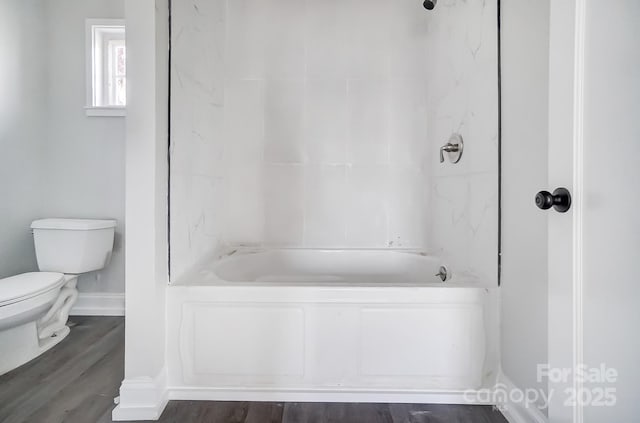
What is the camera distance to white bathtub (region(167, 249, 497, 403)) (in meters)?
1.38

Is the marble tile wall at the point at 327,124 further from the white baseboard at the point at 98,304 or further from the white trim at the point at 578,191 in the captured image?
the white trim at the point at 578,191

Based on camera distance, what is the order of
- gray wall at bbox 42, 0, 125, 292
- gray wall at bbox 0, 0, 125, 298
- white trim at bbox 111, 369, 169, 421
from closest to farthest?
white trim at bbox 111, 369, 169, 421 → gray wall at bbox 0, 0, 125, 298 → gray wall at bbox 42, 0, 125, 292

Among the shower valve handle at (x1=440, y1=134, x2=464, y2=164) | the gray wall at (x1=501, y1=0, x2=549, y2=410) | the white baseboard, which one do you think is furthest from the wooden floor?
the shower valve handle at (x1=440, y1=134, x2=464, y2=164)

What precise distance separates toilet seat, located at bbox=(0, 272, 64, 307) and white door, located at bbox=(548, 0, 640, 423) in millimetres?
2225

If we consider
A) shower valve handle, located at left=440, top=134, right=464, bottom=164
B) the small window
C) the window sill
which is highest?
the small window

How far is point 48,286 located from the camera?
1.83 metres

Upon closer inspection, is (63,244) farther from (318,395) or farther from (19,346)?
(318,395)

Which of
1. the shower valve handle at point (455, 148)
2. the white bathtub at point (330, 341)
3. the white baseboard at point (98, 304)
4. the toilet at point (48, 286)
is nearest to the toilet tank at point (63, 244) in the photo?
the toilet at point (48, 286)

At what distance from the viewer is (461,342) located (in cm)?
138

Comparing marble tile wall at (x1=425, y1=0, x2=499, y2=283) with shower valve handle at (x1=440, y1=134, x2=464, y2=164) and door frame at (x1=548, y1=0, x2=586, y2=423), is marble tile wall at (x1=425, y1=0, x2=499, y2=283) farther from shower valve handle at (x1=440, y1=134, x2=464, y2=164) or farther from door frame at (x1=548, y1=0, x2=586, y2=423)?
door frame at (x1=548, y1=0, x2=586, y2=423)

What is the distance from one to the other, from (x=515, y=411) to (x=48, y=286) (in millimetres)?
2347

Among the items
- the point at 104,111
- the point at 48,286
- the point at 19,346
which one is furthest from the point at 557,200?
the point at 104,111

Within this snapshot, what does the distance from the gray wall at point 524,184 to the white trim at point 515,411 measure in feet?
0.12

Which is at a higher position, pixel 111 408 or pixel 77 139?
pixel 77 139
